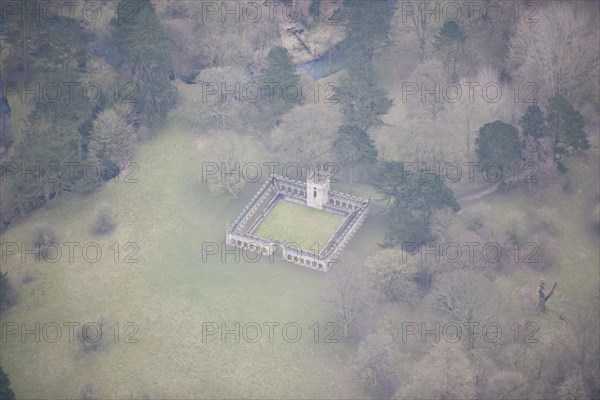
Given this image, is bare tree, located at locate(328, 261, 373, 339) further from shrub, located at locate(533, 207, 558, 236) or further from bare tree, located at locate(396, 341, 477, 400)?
shrub, located at locate(533, 207, 558, 236)

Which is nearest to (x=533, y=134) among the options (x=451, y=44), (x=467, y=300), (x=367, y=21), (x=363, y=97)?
(x=451, y=44)

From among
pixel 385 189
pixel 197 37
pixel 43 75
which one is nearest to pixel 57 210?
pixel 43 75

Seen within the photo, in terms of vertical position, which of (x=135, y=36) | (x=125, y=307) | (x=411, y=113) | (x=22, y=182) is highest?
(x=135, y=36)

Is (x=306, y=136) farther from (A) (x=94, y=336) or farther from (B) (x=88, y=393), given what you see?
(B) (x=88, y=393)

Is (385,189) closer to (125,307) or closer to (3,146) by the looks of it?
(125,307)

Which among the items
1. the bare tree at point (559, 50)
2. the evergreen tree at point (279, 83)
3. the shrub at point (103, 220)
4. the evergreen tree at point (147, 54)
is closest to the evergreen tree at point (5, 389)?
the shrub at point (103, 220)

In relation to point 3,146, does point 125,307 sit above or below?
below

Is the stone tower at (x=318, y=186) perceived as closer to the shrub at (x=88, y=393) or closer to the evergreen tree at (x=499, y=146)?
the evergreen tree at (x=499, y=146)
